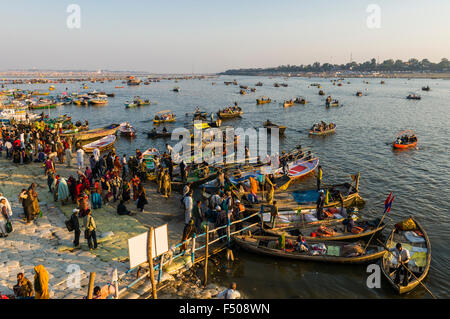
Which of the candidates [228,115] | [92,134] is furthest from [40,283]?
[228,115]

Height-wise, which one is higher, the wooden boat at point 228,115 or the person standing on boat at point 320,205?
the wooden boat at point 228,115

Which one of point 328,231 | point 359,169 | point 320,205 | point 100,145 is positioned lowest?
point 328,231

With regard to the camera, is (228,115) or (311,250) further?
(228,115)

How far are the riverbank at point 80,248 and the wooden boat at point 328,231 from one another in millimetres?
5042

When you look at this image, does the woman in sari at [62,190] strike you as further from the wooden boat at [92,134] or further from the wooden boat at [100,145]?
the wooden boat at [92,134]

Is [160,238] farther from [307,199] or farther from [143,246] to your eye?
[307,199]

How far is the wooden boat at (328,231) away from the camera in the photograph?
519 inches

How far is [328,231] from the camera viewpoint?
1352 centimetres

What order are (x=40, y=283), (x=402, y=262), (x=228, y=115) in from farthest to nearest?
1. (x=228, y=115)
2. (x=402, y=262)
3. (x=40, y=283)

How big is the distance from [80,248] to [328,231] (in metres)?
11.4

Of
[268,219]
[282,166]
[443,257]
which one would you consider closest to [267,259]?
[268,219]

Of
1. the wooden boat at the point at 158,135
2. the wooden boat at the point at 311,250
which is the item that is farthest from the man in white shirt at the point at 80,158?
the wooden boat at the point at 158,135

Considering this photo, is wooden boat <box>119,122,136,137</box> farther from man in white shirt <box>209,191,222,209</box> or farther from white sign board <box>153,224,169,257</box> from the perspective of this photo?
white sign board <box>153,224,169,257</box>

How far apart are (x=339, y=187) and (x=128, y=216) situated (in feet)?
46.6
